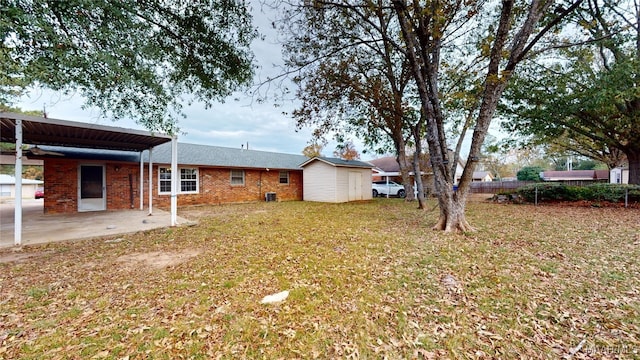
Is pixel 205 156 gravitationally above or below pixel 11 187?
above

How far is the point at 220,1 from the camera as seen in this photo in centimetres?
579

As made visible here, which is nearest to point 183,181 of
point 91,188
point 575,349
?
point 91,188

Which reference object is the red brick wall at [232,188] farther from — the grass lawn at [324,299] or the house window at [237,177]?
the grass lawn at [324,299]

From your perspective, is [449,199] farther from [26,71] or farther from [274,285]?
[26,71]

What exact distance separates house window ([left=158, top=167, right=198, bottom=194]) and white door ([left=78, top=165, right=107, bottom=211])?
2.12 m

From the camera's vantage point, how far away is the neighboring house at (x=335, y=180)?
1579cm

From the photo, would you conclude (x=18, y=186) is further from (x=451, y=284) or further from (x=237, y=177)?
(x=237, y=177)

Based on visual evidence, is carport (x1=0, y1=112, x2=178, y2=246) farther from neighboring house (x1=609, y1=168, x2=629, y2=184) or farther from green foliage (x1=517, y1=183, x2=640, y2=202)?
neighboring house (x1=609, y1=168, x2=629, y2=184)

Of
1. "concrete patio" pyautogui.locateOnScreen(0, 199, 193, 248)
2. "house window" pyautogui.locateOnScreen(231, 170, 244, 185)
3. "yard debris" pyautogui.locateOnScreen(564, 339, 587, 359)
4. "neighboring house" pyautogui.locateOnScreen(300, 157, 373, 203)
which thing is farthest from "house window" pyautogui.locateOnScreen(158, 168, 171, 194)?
"yard debris" pyautogui.locateOnScreen(564, 339, 587, 359)

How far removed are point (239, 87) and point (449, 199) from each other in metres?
6.64

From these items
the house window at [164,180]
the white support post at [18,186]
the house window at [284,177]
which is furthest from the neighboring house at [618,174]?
the white support post at [18,186]

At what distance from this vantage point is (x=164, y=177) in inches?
481

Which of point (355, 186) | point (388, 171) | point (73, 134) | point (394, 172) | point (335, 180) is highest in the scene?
point (73, 134)

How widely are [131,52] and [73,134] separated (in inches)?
186
